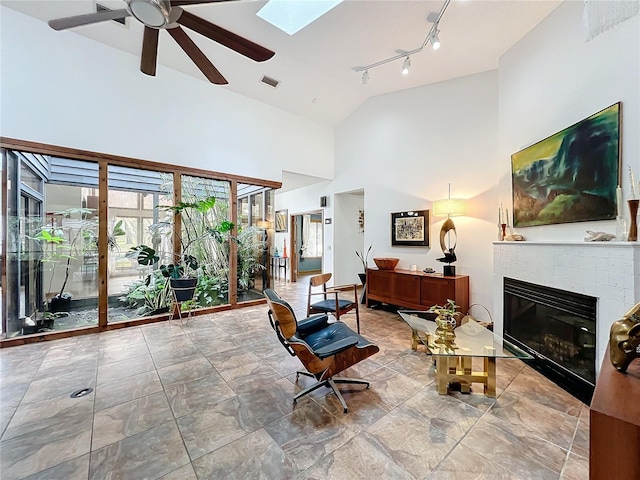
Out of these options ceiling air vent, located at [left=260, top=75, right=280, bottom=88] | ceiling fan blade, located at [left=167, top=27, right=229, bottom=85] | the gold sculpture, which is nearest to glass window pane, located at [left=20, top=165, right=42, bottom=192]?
ceiling fan blade, located at [left=167, top=27, right=229, bottom=85]

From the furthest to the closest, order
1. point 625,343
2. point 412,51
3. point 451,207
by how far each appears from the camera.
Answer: point 451,207, point 412,51, point 625,343

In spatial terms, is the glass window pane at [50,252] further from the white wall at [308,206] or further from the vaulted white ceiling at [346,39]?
the white wall at [308,206]

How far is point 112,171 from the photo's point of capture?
→ 4031 millimetres

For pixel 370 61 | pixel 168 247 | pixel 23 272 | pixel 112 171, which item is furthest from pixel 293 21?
pixel 23 272

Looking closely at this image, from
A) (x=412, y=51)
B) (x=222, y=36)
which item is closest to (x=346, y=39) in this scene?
(x=412, y=51)

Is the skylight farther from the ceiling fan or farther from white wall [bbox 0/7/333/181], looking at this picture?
white wall [bbox 0/7/333/181]

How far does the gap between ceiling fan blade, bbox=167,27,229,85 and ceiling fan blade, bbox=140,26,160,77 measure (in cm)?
16

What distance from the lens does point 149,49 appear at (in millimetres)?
2559

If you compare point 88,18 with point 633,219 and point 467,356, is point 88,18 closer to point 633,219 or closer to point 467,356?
point 467,356

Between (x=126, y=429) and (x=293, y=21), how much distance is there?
4666mm

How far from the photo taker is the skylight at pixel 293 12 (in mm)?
3266

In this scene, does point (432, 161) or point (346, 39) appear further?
point (432, 161)

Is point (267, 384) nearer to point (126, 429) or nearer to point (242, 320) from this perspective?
point (126, 429)

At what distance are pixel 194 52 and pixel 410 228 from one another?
4.23 m
